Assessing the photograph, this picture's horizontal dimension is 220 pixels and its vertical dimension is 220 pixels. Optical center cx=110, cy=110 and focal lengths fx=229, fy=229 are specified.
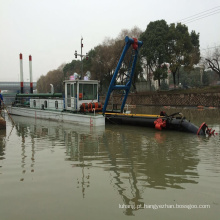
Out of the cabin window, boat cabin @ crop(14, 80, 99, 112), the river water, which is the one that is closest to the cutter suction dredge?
boat cabin @ crop(14, 80, 99, 112)

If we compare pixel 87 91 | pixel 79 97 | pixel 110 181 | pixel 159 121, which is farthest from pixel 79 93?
pixel 110 181

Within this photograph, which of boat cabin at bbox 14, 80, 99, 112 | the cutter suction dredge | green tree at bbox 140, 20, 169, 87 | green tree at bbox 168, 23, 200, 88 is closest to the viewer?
the cutter suction dredge

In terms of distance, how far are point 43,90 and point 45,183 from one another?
243ft

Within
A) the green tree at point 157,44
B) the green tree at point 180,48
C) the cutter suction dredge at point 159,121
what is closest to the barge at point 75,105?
the cutter suction dredge at point 159,121

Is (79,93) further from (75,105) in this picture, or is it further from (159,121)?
(159,121)

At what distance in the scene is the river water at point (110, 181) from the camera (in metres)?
3.65

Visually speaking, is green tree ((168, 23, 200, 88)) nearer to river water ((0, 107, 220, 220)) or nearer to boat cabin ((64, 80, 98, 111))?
boat cabin ((64, 80, 98, 111))

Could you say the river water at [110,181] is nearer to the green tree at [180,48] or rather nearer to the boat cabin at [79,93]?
the boat cabin at [79,93]

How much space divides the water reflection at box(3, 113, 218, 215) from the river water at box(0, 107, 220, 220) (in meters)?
0.02

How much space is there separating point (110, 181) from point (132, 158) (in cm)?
187

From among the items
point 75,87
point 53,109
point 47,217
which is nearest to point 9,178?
point 47,217

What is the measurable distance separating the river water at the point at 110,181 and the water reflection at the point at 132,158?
2cm

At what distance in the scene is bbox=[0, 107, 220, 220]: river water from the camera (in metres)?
3.65

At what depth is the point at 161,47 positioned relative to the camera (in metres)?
33.2
